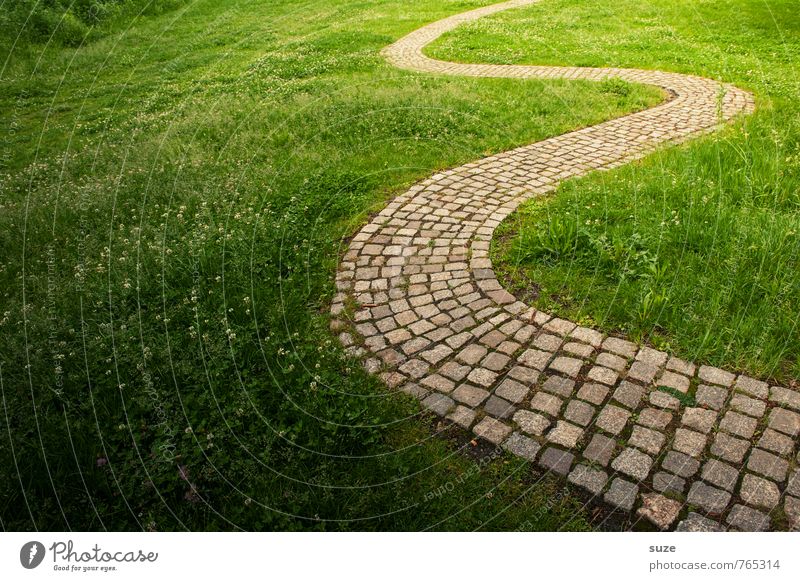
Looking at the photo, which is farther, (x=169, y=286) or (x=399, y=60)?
(x=399, y=60)

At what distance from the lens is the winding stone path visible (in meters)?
3.29

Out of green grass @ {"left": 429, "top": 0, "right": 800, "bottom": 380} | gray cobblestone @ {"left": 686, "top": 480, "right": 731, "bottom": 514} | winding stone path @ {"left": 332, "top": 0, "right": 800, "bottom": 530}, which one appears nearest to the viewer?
gray cobblestone @ {"left": 686, "top": 480, "right": 731, "bottom": 514}

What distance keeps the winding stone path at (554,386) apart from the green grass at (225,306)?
0.82ft

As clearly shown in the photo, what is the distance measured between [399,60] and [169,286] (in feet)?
31.7

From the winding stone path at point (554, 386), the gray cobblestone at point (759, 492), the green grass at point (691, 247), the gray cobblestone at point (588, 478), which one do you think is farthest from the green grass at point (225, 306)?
the green grass at point (691, 247)

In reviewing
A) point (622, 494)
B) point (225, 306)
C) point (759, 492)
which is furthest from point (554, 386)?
point (225, 306)

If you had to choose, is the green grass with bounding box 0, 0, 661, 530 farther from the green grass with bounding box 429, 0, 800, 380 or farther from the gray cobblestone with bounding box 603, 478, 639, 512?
the green grass with bounding box 429, 0, 800, 380

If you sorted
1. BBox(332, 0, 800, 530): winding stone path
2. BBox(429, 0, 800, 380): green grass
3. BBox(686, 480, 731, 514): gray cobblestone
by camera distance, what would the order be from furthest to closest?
BBox(429, 0, 800, 380): green grass
BBox(332, 0, 800, 530): winding stone path
BBox(686, 480, 731, 514): gray cobblestone

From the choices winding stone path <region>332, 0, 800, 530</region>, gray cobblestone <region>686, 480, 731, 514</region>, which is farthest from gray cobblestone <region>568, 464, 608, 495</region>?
gray cobblestone <region>686, 480, 731, 514</region>

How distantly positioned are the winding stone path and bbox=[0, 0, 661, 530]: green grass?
250mm

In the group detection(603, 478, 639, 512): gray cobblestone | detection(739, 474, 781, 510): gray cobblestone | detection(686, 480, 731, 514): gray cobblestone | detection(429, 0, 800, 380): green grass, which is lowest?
detection(739, 474, 781, 510): gray cobblestone
